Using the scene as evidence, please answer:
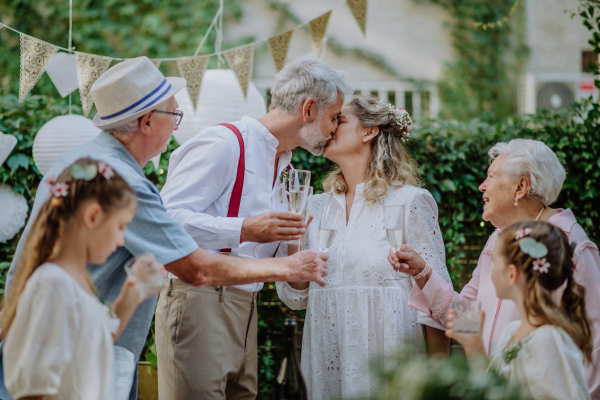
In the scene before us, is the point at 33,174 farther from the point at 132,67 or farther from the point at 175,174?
the point at 132,67

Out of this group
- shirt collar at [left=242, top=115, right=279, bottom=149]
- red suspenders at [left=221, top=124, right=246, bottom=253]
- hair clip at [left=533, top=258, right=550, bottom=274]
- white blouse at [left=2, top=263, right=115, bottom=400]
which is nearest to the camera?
white blouse at [left=2, top=263, right=115, bottom=400]

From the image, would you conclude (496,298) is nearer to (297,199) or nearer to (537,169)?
(537,169)

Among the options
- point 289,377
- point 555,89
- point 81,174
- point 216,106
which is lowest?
point 289,377

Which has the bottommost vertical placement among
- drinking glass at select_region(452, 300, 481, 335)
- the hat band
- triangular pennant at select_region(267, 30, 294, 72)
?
drinking glass at select_region(452, 300, 481, 335)

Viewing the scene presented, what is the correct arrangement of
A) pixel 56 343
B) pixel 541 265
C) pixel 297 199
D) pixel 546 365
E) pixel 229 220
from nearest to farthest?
pixel 56 343 → pixel 546 365 → pixel 541 265 → pixel 297 199 → pixel 229 220

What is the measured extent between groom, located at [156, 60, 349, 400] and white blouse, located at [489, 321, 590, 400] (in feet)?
3.29

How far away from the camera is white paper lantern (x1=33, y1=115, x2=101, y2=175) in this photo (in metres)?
3.83

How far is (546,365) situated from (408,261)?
0.92m

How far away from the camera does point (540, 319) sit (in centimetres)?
181

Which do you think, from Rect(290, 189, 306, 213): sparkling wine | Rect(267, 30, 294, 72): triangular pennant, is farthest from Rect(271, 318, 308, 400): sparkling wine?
Rect(267, 30, 294, 72): triangular pennant

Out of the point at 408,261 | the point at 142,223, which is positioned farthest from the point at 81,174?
the point at 408,261

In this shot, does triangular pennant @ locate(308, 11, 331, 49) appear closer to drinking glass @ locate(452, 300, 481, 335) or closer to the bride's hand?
the bride's hand

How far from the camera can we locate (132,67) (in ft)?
6.99

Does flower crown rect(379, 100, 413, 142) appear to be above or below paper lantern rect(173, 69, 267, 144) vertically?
below
